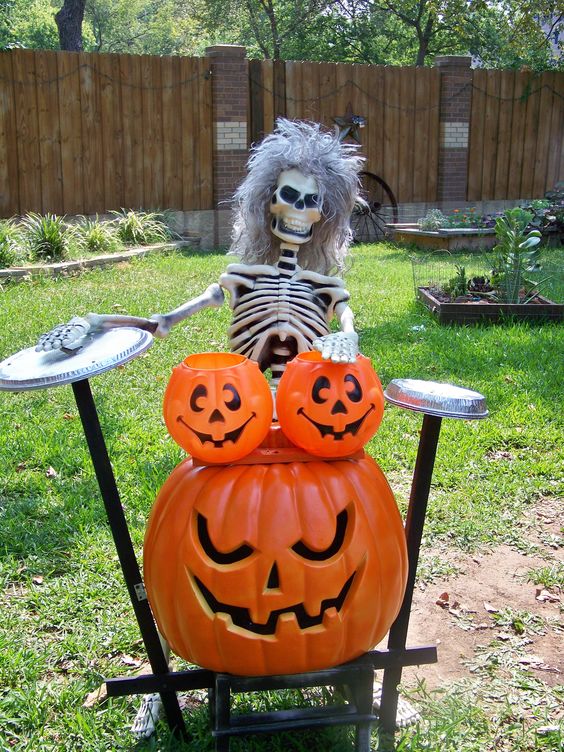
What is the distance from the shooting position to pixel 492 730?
8.47ft

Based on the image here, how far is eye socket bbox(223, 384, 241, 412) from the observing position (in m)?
2.16

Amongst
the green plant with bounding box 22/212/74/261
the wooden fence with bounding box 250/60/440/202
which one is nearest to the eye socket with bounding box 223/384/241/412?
the green plant with bounding box 22/212/74/261

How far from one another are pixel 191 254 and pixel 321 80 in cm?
437

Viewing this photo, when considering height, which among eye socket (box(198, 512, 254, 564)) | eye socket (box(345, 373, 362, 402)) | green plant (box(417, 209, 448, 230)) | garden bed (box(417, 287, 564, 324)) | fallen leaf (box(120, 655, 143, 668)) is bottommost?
fallen leaf (box(120, 655, 143, 668))

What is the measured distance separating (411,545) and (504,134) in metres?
14.7

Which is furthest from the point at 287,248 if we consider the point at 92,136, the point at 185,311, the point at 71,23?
the point at 71,23

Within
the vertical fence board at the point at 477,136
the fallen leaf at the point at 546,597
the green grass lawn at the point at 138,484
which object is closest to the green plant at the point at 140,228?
the green grass lawn at the point at 138,484

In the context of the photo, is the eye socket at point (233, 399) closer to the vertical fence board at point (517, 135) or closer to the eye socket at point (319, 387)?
the eye socket at point (319, 387)

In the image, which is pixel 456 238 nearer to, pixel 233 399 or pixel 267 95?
pixel 267 95

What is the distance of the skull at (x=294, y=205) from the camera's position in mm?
2926

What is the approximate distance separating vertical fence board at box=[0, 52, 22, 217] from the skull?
9.73 meters

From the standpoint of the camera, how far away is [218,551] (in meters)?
2.21

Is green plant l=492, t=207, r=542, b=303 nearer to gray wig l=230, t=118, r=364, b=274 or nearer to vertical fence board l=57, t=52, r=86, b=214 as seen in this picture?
gray wig l=230, t=118, r=364, b=274

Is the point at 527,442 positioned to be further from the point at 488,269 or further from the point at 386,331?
the point at 488,269
